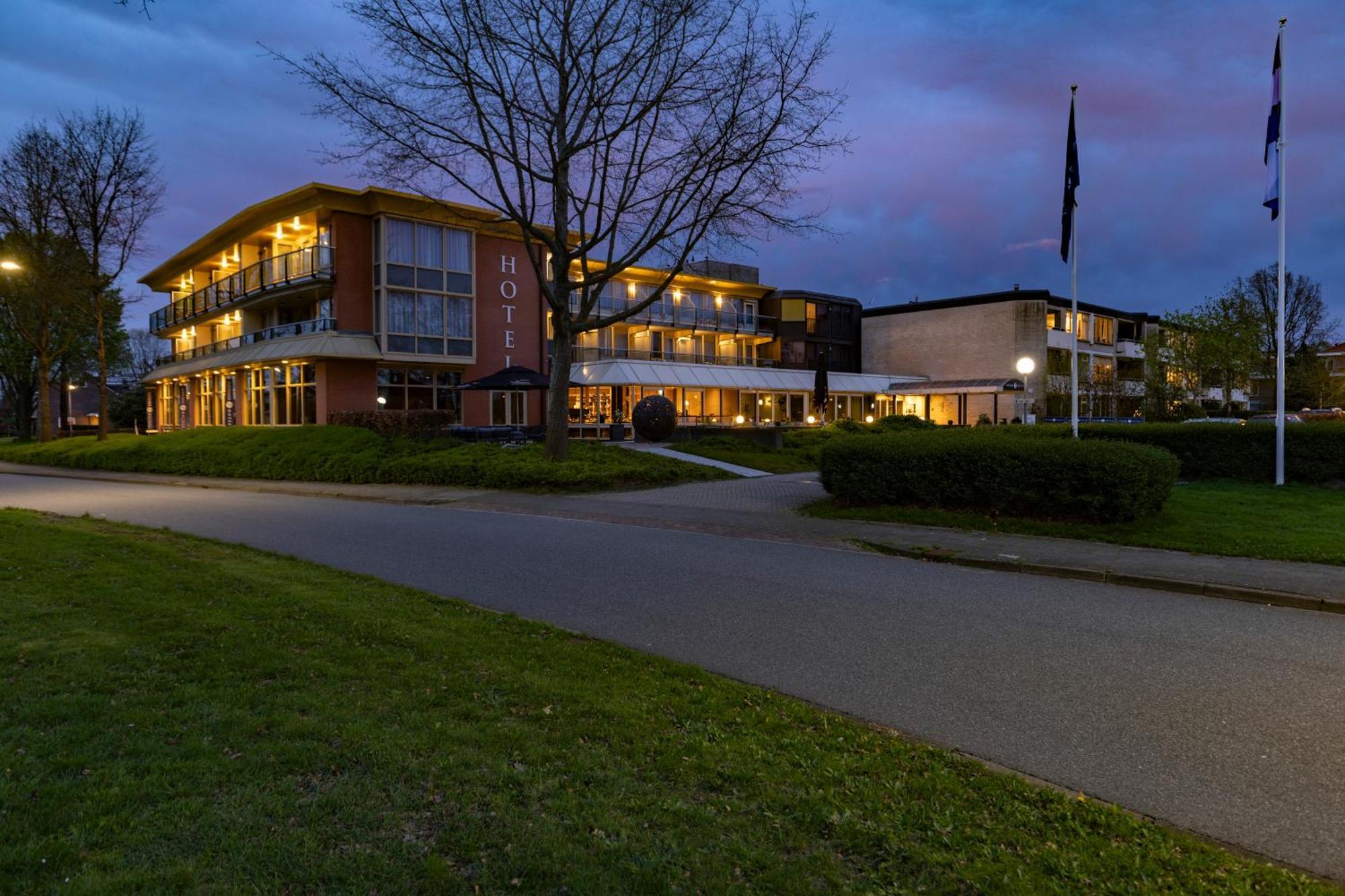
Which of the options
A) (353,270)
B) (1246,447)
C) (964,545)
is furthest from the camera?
(353,270)

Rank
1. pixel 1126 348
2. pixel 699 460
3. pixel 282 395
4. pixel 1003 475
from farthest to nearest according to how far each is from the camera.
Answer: pixel 1126 348 < pixel 282 395 < pixel 699 460 < pixel 1003 475

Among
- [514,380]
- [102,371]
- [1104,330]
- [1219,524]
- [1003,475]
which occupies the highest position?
[1104,330]

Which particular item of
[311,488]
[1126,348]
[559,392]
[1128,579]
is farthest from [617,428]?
[1126,348]

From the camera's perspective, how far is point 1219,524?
→ 36.5 ft

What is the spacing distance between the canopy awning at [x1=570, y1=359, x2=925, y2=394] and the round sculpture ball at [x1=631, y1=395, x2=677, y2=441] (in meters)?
4.18

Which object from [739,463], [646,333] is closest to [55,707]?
[739,463]

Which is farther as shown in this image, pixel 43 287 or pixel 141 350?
pixel 141 350

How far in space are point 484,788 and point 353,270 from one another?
32280mm

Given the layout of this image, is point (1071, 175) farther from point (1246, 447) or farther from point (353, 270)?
point (353, 270)

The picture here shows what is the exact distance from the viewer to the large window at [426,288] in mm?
31719

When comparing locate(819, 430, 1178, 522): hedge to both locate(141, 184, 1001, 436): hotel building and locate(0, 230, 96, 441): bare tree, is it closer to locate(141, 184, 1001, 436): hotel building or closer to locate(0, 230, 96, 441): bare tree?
locate(141, 184, 1001, 436): hotel building

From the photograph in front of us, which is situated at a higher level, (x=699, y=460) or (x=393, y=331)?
(x=393, y=331)

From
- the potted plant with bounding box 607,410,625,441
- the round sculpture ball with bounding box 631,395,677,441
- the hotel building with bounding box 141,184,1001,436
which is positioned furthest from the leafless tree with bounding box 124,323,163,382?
the round sculpture ball with bounding box 631,395,677,441

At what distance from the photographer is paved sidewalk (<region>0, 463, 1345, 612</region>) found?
26.6 ft
